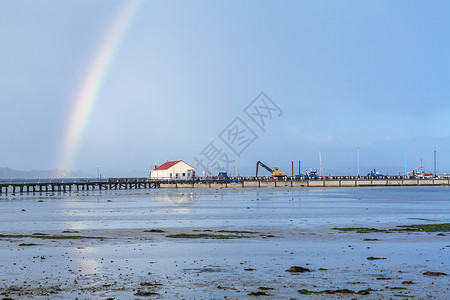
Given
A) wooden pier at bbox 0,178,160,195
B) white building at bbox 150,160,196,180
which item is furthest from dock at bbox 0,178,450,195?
white building at bbox 150,160,196,180

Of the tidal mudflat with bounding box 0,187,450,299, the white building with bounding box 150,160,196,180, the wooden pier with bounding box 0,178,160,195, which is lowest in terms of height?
the tidal mudflat with bounding box 0,187,450,299

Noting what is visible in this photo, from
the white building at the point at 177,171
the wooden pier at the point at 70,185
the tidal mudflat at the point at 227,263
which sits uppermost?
the white building at the point at 177,171

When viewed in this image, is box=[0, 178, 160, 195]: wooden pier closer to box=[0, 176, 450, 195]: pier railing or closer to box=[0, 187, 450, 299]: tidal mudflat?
box=[0, 176, 450, 195]: pier railing

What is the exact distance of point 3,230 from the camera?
127ft

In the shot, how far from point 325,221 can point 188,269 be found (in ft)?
86.6

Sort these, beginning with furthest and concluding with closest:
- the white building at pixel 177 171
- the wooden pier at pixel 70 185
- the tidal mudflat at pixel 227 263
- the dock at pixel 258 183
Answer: the white building at pixel 177 171
the dock at pixel 258 183
the wooden pier at pixel 70 185
the tidal mudflat at pixel 227 263

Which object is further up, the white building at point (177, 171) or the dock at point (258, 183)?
the white building at point (177, 171)

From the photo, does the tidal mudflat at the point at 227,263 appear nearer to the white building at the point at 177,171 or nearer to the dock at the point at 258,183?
the dock at the point at 258,183

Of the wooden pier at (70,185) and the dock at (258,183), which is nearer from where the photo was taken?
the wooden pier at (70,185)

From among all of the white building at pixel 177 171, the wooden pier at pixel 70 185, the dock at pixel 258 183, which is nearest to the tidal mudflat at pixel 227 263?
the wooden pier at pixel 70 185

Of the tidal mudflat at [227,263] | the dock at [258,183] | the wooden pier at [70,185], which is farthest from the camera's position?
the dock at [258,183]

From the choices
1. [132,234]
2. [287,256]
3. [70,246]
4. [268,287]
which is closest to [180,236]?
[132,234]

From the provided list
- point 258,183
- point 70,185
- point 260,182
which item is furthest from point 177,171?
point 70,185

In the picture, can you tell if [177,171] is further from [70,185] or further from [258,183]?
[70,185]
